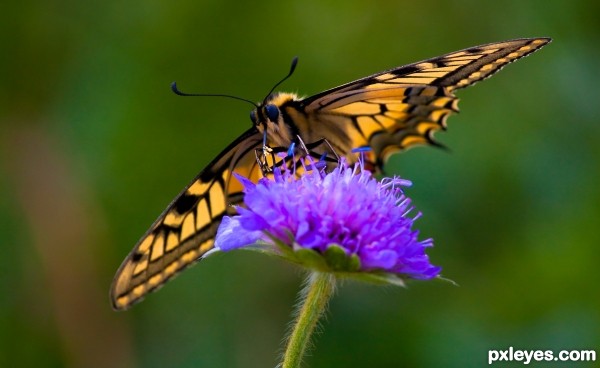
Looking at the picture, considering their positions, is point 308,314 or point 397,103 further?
point 397,103

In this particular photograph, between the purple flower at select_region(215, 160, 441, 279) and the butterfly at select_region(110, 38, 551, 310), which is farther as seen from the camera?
the butterfly at select_region(110, 38, 551, 310)

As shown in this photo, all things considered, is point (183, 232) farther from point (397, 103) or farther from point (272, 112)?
point (397, 103)

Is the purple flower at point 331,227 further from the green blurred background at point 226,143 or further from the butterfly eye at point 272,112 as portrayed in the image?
the green blurred background at point 226,143

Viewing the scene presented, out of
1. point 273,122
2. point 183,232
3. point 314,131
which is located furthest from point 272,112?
point 183,232

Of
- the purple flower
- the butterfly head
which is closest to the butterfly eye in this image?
the butterfly head

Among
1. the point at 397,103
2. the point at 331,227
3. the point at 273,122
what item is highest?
the point at 397,103

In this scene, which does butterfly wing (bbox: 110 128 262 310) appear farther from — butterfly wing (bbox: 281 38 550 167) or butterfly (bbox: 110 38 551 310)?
butterfly wing (bbox: 281 38 550 167)
